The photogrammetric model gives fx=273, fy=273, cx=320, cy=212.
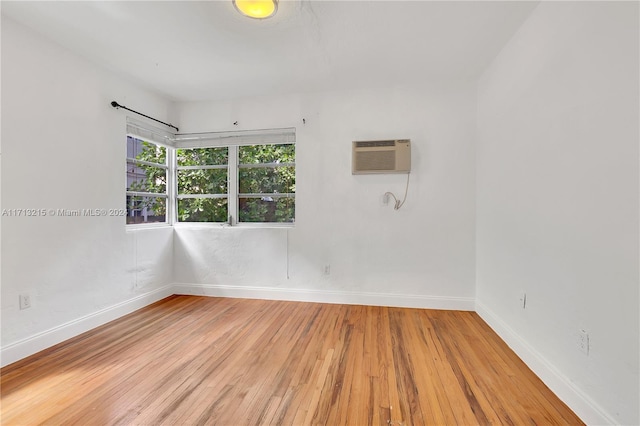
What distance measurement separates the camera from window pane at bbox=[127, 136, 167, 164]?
3051 mm

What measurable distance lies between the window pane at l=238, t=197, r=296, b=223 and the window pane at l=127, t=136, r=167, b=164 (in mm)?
1140

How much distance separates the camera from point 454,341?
2.27 m

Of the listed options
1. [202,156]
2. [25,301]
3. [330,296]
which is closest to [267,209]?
[202,156]

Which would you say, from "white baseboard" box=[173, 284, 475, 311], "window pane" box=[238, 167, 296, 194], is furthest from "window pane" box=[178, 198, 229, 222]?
"white baseboard" box=[173, 284, 475, 311]

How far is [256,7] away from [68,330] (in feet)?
9.74

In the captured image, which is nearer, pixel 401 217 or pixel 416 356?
pixel 416 356

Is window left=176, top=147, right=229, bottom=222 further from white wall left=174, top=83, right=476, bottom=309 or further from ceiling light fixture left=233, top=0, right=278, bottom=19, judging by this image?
ceiling light fixture left=233, top=0, right=278, bottom=19

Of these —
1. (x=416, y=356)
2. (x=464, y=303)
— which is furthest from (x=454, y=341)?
(x=464, y=303)

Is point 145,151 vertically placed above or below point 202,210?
above

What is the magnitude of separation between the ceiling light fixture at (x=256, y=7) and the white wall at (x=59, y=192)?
1.72m

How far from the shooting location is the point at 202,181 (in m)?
3.61

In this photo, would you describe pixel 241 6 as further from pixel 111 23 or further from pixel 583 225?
pixel 583 225

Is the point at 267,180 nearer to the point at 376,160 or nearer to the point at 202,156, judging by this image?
the point at 202,156

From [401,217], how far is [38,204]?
327 centimetres
